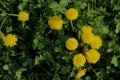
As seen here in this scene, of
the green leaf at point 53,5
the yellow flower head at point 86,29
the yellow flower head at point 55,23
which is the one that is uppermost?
the green leaf at point 53,5

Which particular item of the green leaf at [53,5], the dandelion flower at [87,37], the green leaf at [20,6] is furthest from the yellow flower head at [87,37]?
the green leaf at [20,6]

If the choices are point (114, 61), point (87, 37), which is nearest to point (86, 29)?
point (87, 37)

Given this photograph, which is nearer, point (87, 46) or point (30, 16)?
point (87, 46)

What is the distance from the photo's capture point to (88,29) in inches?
107

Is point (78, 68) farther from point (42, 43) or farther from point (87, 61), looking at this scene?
point (42, 43)

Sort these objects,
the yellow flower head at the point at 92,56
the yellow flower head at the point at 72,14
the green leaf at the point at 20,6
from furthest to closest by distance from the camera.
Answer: the green leaf at the point at 20,6 → the yellow flower head at the point at 72,14 → the yellow flower head at the point at 92,56

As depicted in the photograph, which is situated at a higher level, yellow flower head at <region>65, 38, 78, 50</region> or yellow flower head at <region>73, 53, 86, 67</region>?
yellow flower head at <region>65, 38, 78, 50</region>

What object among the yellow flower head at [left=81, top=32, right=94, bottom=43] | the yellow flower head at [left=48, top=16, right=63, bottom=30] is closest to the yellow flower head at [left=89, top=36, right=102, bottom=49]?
the yellow flower head at [left=81, top=32, right=94, bottom=43]

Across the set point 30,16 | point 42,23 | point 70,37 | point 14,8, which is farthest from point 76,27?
point 14,8

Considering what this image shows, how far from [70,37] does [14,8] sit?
687 mm

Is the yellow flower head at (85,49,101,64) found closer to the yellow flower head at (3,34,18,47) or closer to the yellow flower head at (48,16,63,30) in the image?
the yellow flower head at (48,16,63,30)

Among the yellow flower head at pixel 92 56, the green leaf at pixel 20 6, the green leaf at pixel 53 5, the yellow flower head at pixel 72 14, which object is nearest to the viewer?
the yellow flower head at pixel 92 56

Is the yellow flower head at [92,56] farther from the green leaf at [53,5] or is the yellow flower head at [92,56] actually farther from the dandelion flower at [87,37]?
the green leaf at [53,5]

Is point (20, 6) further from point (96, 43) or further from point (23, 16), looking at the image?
point (96, 43)
